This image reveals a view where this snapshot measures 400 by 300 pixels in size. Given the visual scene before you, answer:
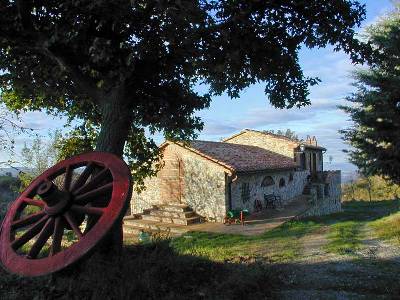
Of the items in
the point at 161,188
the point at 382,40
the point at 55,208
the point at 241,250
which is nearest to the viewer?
the point at 55,208

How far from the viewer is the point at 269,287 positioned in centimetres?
773

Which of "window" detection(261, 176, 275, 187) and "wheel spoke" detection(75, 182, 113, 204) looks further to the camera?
"window" detection(261, 176, 275, 187)

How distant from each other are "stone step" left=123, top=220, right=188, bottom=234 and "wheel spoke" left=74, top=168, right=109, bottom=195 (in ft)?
45.2

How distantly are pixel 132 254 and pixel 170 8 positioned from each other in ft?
14.6

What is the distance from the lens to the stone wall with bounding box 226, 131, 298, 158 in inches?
1337

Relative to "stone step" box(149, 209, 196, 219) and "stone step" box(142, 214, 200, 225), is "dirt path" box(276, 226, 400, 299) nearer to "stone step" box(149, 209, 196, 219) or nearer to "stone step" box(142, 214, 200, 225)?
"stone step" box(142, 214, 200, 225)

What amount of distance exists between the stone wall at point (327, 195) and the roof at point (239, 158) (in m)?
3.15

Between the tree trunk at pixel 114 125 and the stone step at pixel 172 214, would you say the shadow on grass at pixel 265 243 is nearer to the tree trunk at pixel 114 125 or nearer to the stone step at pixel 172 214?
the stone step at pixel 172 214

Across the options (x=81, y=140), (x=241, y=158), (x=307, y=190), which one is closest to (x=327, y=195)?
(x=307, y=190)

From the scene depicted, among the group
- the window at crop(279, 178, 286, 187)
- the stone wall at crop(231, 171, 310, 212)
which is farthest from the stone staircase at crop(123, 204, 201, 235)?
the window at crop(279, 178, 286, 187)

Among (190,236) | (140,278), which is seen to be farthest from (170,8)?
(190,236)

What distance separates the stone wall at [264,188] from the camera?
2323cm

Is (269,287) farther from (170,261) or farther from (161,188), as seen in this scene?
(161,188)

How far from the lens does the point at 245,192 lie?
78.8 feet
